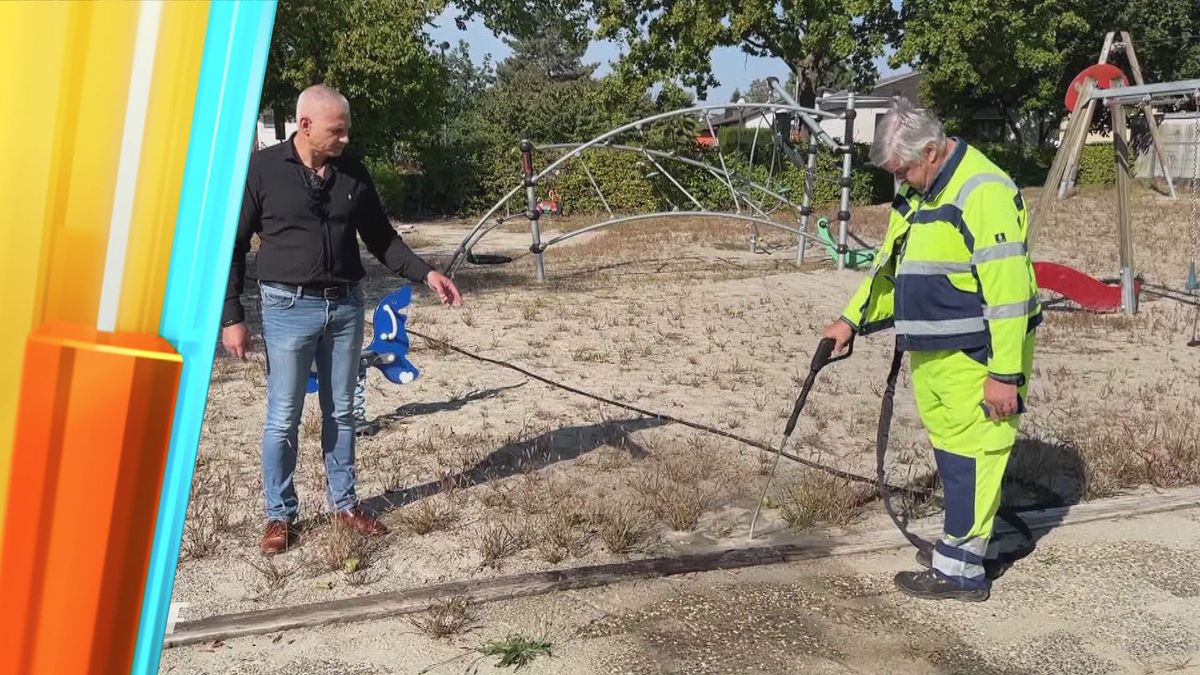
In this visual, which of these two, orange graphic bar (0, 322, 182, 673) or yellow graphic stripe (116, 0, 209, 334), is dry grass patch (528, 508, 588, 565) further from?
yellow graphic stripe (116, 0, 209, 334)

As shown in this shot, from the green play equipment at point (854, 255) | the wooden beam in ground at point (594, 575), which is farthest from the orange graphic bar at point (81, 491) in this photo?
the green play equipment at point (854, 255)

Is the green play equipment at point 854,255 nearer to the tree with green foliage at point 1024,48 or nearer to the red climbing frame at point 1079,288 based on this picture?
the red climbing frame at point 1079,288

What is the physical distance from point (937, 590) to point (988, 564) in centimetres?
42

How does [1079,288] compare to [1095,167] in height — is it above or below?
below

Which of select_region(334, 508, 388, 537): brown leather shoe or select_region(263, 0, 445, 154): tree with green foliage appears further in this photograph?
select_region(263, 0, 445, 154): tree with green foliage

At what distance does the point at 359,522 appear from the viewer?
445cm

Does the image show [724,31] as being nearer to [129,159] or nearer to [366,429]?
[366,429]

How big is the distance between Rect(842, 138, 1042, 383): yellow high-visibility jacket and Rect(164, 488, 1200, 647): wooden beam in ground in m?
1.05

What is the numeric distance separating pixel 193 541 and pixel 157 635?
3.54 metres

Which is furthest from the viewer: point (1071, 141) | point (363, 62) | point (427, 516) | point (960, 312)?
point (363, 62)

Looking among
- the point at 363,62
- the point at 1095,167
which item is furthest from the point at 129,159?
the point at 1095,167

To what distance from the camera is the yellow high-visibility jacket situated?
353 centimetres

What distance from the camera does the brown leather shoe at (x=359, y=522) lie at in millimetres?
4426

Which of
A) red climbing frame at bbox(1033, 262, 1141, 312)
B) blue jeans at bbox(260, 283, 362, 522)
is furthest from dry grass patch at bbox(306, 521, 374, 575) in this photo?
red climbing frame at bbox(1033, 262, 1141, 312)
